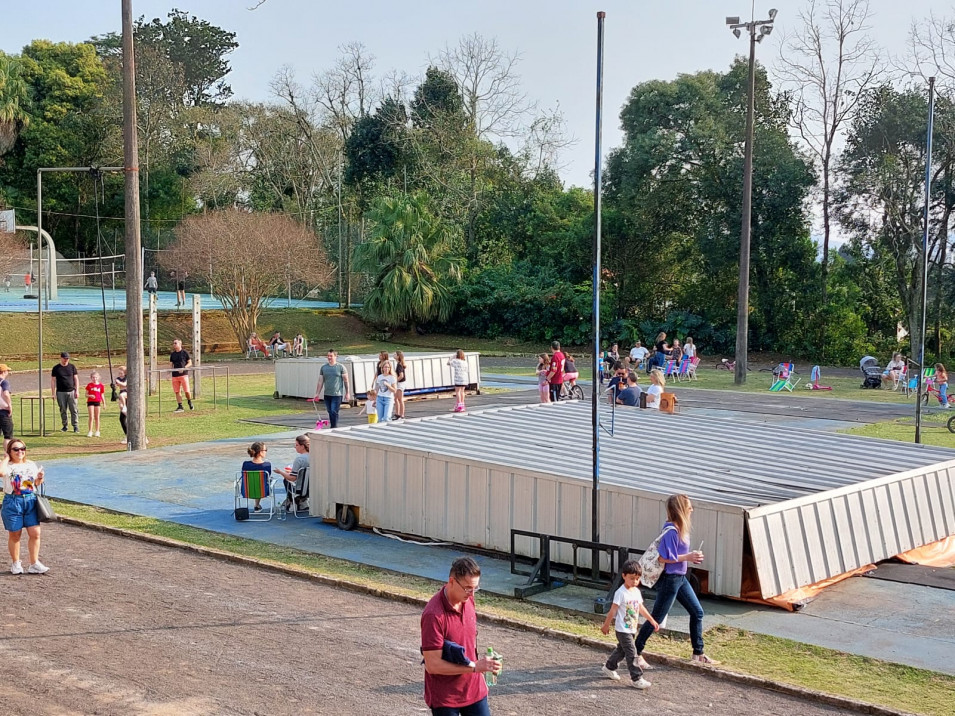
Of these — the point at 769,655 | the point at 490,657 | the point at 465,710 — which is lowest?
the point at 769,655

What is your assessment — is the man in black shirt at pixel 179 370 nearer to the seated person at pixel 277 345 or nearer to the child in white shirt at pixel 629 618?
the seated person at pixel 277 345

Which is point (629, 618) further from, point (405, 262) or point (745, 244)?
point (405, 262)

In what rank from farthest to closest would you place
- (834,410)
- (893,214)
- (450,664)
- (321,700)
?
(893,214)
(834,410)
(321,700)
(450,664)

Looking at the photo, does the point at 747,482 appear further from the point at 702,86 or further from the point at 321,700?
the point at 702,86

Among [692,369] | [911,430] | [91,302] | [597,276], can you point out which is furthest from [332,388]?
[91,302]

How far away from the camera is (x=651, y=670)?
8.48m

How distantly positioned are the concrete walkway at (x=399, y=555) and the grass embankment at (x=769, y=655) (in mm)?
248

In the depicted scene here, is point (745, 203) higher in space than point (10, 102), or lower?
lower

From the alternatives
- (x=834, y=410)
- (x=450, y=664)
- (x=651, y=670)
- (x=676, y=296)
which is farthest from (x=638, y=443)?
(x=676, y=296)

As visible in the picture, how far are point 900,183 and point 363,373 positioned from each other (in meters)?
26.7

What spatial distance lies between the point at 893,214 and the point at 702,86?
37.3ft

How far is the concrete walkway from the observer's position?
9.43 m

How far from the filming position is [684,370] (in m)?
36.2

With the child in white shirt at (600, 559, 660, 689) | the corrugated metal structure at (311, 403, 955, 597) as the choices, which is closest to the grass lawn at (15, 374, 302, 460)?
the corrugated metal structure at (311, 403, 955, 597)
